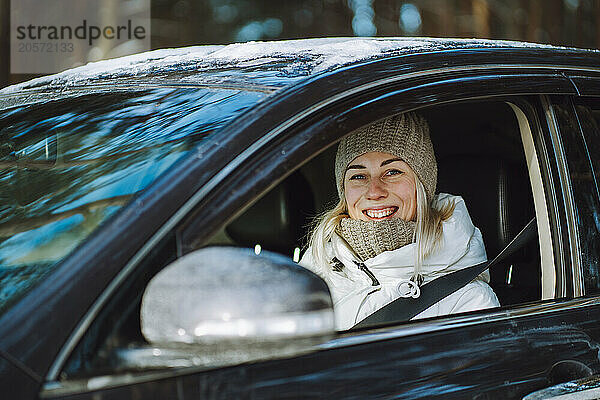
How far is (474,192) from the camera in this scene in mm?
2277

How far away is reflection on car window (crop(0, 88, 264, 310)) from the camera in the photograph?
138 cm

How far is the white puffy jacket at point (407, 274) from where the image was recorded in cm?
192

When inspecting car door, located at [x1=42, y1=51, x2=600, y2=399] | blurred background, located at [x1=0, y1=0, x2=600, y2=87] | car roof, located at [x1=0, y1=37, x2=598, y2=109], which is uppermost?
blurred background, located at [x1=0, y1=0, x2=600, y2=87]

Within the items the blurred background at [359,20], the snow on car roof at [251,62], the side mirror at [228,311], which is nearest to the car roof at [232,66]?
the snow on car roof at [251,62]

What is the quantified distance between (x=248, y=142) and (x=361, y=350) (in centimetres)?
37

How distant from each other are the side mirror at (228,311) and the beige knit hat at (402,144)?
3.03ft

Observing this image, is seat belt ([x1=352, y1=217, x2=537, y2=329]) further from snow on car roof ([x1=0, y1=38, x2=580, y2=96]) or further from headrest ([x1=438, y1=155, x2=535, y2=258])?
snow on car roof ([x1=0, y1=38, x2=580, y2=96])

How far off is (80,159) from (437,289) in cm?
82

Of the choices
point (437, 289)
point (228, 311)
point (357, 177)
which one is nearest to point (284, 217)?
point (357, 177)

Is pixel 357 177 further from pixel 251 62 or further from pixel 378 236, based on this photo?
pixel 251 62

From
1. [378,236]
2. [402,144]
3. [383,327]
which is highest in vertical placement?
[402,144]

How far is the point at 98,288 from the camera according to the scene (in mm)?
1216

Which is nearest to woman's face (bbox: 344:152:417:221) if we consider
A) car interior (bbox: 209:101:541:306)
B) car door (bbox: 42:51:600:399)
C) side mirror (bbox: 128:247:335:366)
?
car interior (bbox: 209:101:541:306)

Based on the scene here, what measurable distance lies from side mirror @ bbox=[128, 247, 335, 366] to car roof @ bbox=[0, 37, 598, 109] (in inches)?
16.8
